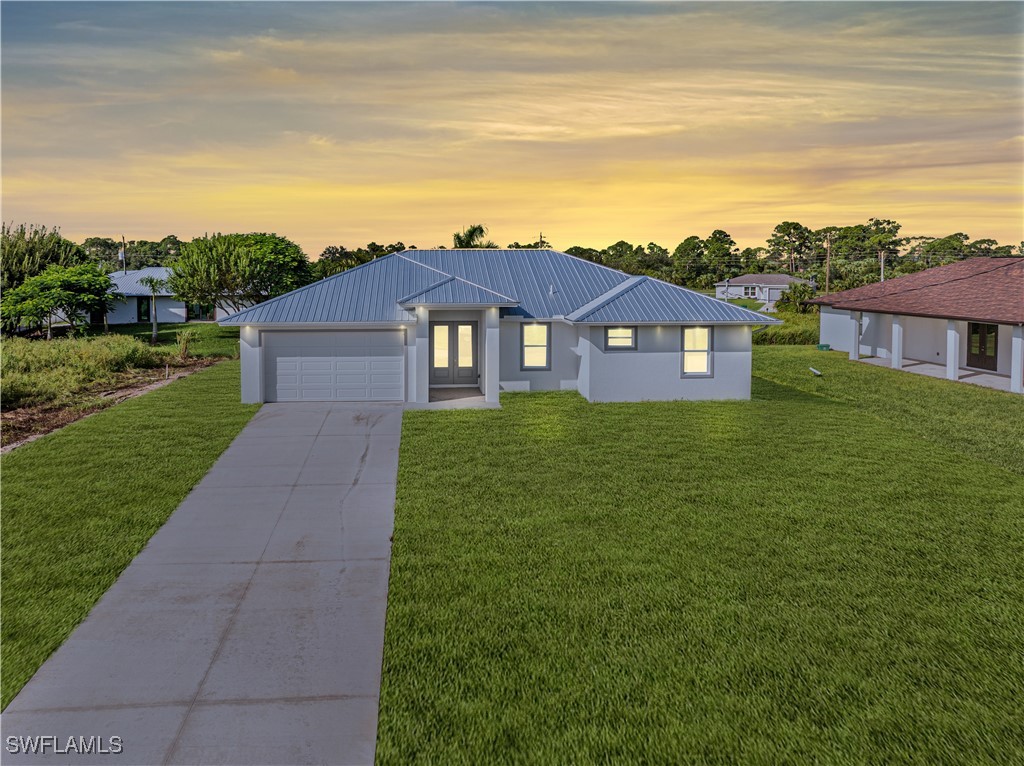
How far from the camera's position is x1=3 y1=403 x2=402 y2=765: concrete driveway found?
6258 mm

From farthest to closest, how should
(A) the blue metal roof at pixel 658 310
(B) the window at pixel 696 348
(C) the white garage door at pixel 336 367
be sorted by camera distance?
1. (B) the window at pixel 696 348
2. (C) the white garage door at pixel 336 367
3. (A) the blue metal roof at pixel 658 310

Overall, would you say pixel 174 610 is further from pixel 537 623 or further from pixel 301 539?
pixel 537 623

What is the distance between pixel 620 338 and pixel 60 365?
21.5 meters

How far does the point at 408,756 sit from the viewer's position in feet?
19.6

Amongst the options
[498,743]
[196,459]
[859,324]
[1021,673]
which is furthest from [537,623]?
[859,324]

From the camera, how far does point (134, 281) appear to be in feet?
205

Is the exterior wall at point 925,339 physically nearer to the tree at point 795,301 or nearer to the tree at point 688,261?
the tree at point 795,301

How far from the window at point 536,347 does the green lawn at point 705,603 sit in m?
7.66

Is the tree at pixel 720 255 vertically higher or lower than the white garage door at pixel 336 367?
higher

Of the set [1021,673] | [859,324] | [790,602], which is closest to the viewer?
[1021,673]

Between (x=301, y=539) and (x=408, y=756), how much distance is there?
559 cm

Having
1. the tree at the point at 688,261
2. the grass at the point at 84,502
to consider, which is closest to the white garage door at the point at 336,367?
the grass at the point at 84,502

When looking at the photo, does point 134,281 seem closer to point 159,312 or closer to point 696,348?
point 159,312

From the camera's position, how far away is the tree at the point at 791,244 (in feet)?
436
